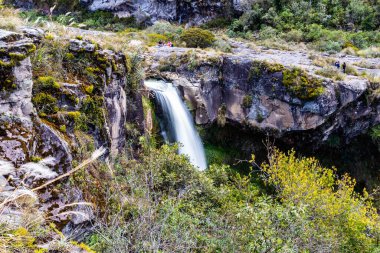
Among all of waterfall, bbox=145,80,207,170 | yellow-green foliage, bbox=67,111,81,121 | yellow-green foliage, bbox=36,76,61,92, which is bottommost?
waterfall, bbox=145,80,207,170

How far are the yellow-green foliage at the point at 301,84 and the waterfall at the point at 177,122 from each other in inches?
188

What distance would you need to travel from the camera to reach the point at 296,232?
5.39 metres

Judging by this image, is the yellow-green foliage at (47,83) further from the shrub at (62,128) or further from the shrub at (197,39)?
the shrub at (197,39)

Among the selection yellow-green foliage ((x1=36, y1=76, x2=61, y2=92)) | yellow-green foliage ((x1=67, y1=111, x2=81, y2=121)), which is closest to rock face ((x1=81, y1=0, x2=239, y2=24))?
yellow-green foliage ((x1=36, y1=76, x2=61, y2=92))

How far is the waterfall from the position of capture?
1365 cm

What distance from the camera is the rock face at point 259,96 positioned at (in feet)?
49.0

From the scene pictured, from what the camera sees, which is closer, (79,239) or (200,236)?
(79,239)

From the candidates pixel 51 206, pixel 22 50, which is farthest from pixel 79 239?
pixel 22 50

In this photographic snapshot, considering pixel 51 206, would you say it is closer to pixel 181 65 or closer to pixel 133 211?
pixel 133 211

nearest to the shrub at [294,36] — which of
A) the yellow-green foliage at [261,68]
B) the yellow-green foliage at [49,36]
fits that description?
the yellow-green foliage at [261,68]

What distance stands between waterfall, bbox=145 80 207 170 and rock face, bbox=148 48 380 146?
0.54 metres

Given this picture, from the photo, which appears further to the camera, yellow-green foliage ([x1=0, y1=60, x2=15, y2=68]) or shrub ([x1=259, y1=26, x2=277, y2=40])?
shrub ([x1=259, y1=26, x2=277, y2=40])

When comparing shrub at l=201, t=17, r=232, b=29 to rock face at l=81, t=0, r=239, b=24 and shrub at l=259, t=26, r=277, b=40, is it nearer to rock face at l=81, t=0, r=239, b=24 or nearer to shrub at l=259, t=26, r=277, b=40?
rock face at l=81, t=0, r=239, b=24

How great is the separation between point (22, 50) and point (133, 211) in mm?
3343
